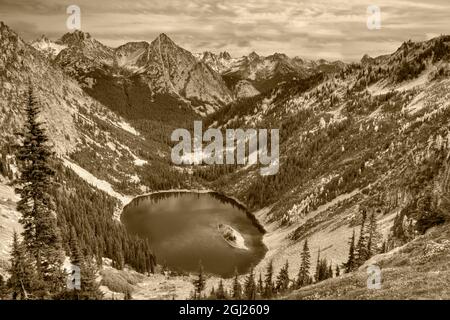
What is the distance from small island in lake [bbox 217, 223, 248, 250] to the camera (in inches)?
5679

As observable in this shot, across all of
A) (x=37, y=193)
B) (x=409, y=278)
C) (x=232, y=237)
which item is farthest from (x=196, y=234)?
(x=409, y=278)

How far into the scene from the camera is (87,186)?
186625 millimetres

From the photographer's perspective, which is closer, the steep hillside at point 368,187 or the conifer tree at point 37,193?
the conifer tree at point 37,193

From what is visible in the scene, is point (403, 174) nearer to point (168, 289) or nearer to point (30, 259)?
point (168, 289)

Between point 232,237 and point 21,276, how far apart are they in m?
113

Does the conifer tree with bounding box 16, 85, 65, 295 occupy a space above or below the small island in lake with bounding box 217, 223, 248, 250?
below

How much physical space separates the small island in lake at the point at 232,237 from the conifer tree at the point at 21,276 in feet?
357

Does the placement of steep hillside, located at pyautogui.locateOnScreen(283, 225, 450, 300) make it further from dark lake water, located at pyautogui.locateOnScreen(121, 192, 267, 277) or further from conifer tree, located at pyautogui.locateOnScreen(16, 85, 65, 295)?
dark lake water, located at pyautogui.locateOnScreen(121, 192, 267, 277)

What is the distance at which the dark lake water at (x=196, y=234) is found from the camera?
13112 cm

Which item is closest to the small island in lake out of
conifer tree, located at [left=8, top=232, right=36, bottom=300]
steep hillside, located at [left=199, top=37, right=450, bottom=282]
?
steep hillside, located at [left=199, top=37, right=450, bottom=282]

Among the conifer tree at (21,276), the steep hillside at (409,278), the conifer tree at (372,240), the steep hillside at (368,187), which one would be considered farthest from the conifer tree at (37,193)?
the conifer tree at (372,240)

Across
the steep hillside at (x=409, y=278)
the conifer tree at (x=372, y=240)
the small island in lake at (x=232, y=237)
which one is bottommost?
the steep hillside at (x=409, y=278)

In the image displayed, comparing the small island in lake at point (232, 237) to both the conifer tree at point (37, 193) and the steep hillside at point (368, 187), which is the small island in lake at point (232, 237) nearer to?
the steep hillside at point (368, 187)

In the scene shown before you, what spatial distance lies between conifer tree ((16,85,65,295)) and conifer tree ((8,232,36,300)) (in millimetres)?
935
